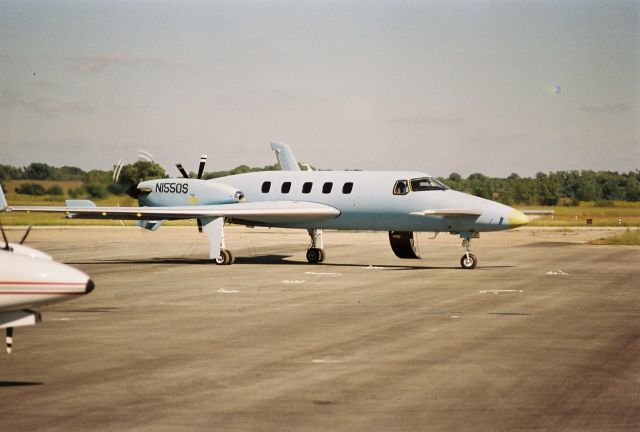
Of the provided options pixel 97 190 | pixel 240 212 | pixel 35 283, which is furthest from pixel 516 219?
pixel 35 283

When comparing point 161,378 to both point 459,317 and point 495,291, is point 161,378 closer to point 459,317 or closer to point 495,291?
point 459,317

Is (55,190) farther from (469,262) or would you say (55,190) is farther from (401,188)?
(469,262)

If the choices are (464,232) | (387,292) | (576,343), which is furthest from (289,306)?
(464,232)

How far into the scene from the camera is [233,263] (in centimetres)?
3697

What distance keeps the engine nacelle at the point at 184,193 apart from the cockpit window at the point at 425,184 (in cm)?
709

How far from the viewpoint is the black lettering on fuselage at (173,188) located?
37.0 metres

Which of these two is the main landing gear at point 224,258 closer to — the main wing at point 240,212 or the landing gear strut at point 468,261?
the main wing at point 240,212

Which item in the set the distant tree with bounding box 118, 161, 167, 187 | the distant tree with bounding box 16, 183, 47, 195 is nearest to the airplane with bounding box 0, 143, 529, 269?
the distant tree with bounding box 118, 161, 167, 187

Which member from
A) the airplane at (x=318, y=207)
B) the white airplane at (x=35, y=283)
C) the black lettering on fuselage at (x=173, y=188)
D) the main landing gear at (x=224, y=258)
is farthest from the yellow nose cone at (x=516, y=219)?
the white airplane at (x=35, y=283)

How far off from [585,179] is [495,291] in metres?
168

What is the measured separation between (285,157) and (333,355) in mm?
28432

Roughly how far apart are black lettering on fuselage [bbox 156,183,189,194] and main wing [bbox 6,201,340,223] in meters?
1.10

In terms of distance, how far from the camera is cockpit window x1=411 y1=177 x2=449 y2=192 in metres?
33.7

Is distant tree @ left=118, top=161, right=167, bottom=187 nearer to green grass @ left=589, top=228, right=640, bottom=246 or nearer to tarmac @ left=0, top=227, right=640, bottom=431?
tarmac @ left=0, top=227, right=640, bottom=431
